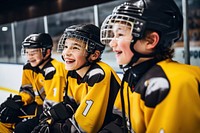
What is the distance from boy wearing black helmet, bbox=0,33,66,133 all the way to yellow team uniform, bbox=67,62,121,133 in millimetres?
362

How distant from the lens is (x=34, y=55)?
197 cm

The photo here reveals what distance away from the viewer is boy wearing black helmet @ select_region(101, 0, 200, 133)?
839 millimetres

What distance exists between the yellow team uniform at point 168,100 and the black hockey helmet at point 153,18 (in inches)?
3.9

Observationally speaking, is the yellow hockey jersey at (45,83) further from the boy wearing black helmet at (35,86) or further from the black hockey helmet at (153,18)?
the black hockey helmet at (153,18)

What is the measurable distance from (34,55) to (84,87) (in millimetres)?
660

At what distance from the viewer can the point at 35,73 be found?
81.9 inches

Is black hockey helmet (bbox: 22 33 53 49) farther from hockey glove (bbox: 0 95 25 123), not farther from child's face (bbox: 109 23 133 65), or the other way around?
child's face (bbox: 109 23 133 65)

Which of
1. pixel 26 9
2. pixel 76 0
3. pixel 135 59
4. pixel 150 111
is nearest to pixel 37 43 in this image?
pixel 135 59

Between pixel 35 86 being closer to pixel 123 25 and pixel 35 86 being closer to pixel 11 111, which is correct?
pixel 11 111

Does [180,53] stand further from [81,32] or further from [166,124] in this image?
[166,124]

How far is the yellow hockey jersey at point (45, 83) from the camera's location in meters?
1.70

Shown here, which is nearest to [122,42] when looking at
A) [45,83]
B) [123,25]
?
[123,25]

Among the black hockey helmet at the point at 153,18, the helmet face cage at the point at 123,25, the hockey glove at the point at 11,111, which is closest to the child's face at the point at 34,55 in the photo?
the hockey glove at the point at 11,111

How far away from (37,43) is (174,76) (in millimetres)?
1258
